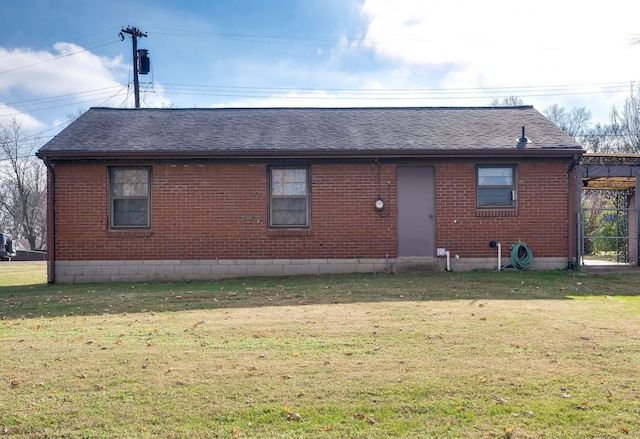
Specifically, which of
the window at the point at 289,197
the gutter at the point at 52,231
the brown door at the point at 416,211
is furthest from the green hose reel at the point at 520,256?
the gutter at the point at 52,231

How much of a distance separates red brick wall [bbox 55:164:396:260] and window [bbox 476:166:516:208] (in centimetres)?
201

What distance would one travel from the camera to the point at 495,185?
13500 mm

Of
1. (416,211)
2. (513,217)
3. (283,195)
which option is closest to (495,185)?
(513,217)

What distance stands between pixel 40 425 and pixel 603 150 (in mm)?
39337

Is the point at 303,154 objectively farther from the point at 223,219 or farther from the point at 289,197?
the point at 223,219

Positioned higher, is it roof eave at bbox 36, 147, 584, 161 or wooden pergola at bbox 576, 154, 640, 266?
roof eave at bbox 36, 147, 584, 161

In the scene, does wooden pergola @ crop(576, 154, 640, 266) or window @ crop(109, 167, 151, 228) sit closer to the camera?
window @ crop(109, 167, 151, 228)

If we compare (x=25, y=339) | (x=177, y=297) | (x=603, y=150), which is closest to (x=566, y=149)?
(x=177, y=297)

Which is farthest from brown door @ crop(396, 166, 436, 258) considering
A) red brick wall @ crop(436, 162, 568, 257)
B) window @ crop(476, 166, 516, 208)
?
window @ crop(476, 166, 516, 208)

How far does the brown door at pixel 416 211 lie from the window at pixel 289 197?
2.11 metres

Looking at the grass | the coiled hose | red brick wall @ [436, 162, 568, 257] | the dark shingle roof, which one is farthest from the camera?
red brick wall @ [436, 162, 568, 257]

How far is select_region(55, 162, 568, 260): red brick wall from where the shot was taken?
43.8 ft

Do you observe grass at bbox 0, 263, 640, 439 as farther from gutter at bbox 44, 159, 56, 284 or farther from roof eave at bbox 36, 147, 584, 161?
roof eave at bbox 36, 147, 584, 161

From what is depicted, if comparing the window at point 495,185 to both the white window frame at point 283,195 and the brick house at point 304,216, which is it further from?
the white window frame at point 283,195
